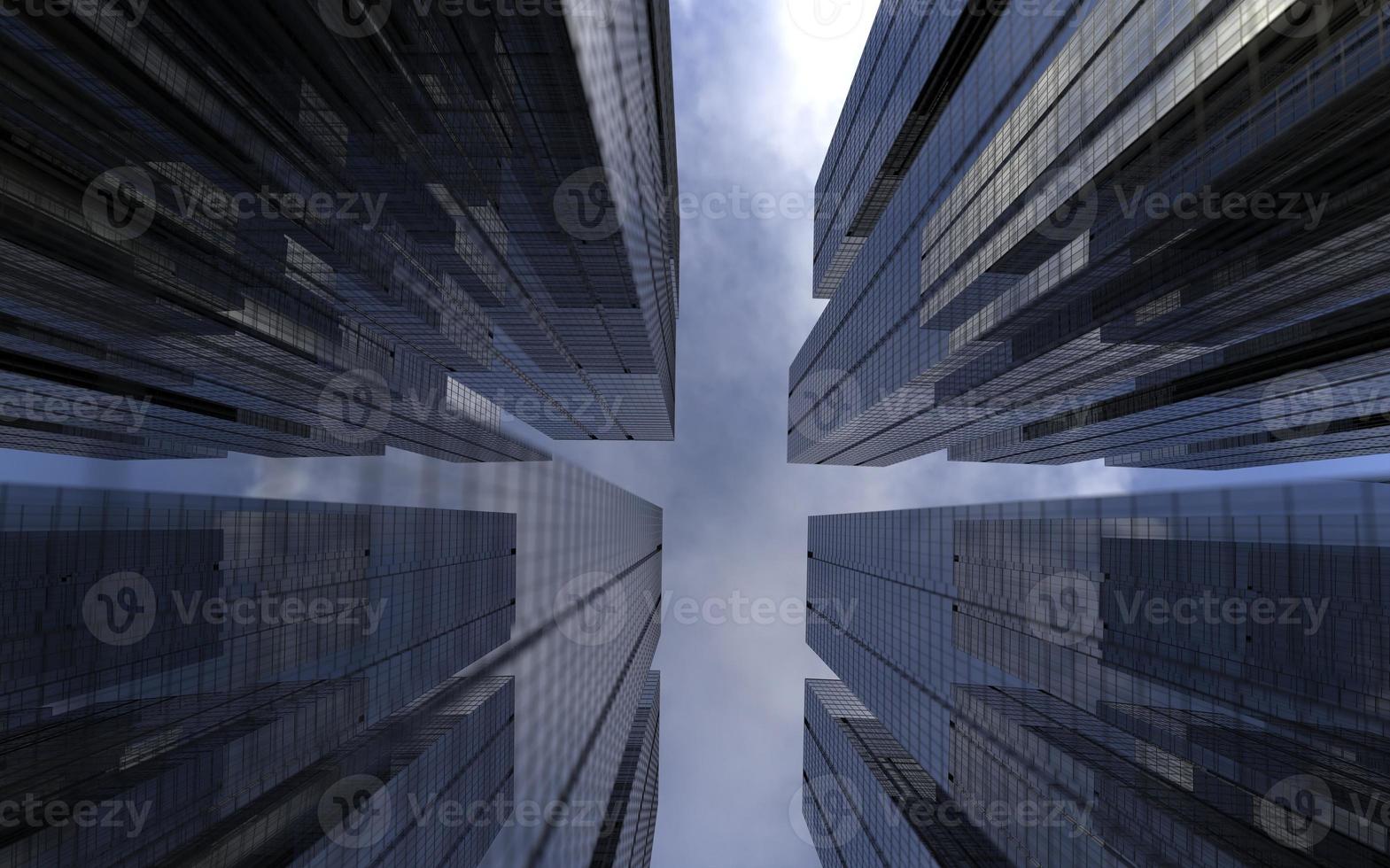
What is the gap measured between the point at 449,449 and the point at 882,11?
102 m

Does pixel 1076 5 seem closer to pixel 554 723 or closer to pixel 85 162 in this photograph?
pixel 85 162

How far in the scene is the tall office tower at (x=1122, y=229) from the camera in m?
27.0

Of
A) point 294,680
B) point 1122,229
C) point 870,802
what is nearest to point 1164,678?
point 1122,229

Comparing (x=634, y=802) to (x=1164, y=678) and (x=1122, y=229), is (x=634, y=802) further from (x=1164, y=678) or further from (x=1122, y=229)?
(x=1122, y=229)

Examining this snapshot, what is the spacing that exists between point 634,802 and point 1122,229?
103m

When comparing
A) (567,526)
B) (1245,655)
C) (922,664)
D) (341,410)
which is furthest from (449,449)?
(1245,655)

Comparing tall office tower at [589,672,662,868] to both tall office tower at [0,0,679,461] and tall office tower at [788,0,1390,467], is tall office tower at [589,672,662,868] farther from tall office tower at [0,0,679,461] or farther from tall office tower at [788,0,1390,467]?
tall office tower at [788,0,1390,467]

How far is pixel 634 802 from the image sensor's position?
327 feet

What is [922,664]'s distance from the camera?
72.6 meters

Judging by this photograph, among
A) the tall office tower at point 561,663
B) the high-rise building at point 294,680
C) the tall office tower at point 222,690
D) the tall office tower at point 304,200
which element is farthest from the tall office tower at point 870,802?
the tall office tower at point 304,200

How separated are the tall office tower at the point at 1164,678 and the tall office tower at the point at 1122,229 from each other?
15050 mm

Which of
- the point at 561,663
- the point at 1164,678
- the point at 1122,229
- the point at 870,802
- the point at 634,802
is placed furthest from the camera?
the point at 634,802

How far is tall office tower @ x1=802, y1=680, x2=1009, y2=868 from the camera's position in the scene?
56.0 m

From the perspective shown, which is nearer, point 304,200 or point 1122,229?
point 304,200
